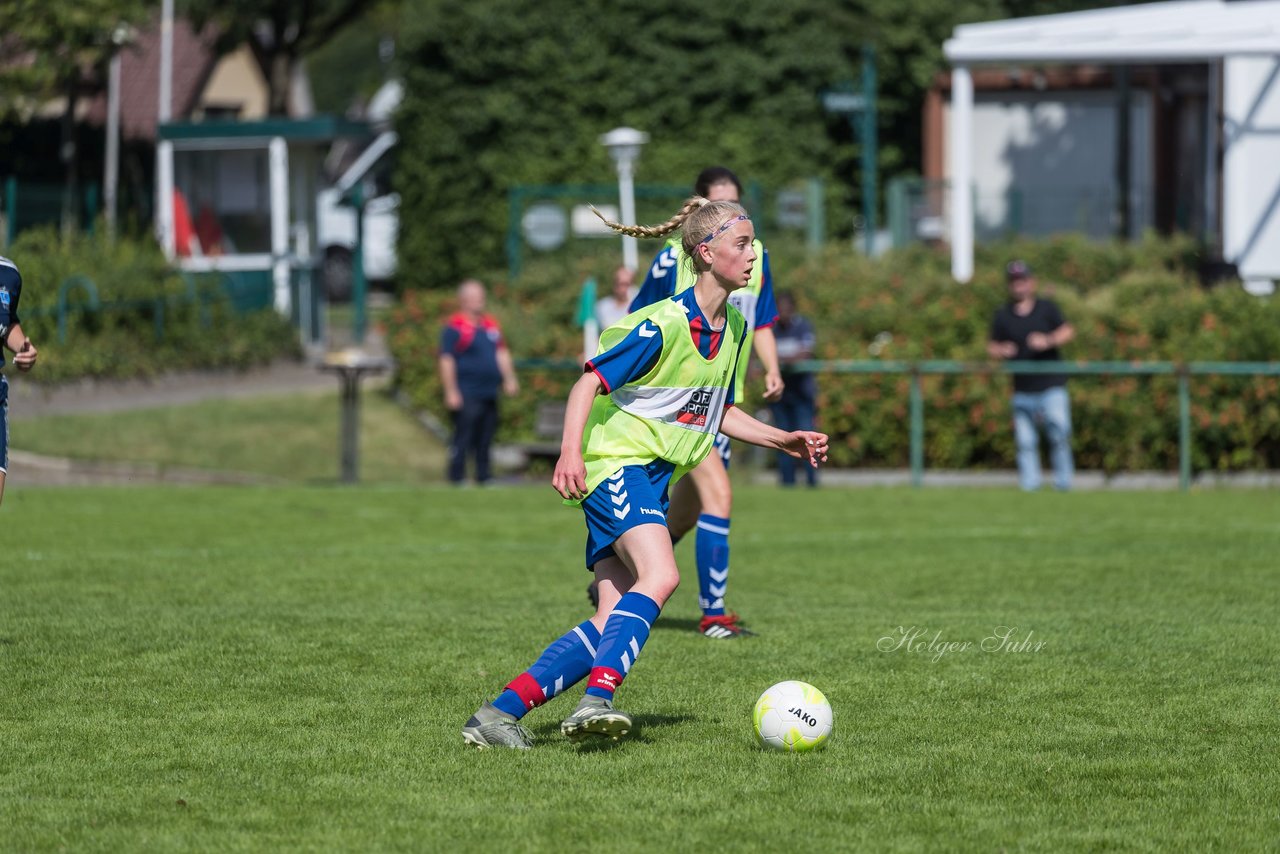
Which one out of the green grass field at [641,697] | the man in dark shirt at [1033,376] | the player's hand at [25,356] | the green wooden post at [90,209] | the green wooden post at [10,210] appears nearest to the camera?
the green grass field at [641,697]

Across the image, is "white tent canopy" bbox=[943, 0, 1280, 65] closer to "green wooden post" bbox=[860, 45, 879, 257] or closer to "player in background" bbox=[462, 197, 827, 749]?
"green wooden post" bbox=[860, 45, 879, 257]

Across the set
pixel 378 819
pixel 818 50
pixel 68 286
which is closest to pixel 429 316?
pixel 68 286

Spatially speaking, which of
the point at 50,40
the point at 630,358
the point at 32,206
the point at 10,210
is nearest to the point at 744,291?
the point at 630,358

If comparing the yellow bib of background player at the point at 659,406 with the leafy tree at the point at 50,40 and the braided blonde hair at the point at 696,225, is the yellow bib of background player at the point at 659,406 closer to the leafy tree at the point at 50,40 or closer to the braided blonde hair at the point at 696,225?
the braided blonde hair at the point at 696,225

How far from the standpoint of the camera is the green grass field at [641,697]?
532cm

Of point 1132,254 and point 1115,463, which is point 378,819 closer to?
point 1115,463

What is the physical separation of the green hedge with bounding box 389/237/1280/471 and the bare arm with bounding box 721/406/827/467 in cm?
1130

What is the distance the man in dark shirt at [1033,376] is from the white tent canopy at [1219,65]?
5901 millimetres

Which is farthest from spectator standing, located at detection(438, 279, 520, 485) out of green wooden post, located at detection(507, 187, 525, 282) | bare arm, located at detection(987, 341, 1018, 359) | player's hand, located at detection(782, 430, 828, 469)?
Result: player's hand, located at detection(782, 430, 828, 469)

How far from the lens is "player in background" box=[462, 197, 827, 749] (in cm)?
601

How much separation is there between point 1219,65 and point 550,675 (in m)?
20.7

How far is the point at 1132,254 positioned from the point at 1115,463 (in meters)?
6.34

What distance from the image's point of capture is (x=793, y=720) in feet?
20.1

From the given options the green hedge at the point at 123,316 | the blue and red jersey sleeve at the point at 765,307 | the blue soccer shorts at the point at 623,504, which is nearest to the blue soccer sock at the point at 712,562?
the blue and red jersey sleeve at the point at 765,307
